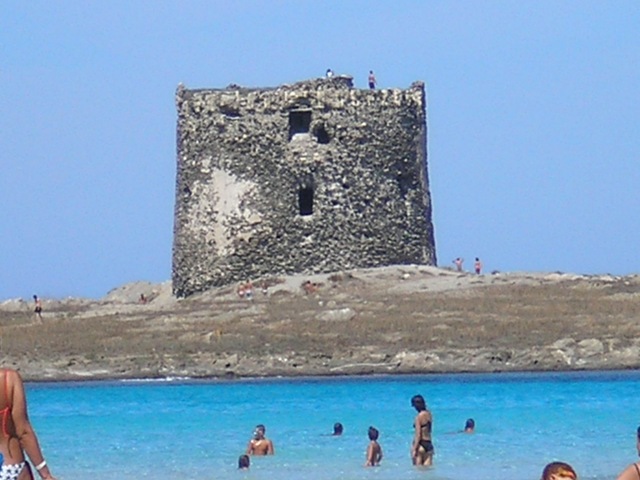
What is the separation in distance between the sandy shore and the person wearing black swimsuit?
11.8 m

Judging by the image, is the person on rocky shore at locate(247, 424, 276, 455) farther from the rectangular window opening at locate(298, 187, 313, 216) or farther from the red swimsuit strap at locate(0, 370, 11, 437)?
the rectangular window opening at locate(298, 187, 313, 216)

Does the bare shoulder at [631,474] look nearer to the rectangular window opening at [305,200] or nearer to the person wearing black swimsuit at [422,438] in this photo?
the person wearing black swimsuit at [422,438]

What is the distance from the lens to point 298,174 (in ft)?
124

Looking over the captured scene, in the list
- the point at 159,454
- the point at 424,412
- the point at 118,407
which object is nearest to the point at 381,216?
the point at 118,407

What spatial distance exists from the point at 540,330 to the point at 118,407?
24.1 ft

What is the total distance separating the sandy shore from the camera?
99.4 ft

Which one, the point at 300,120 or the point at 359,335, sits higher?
the point at 300,120

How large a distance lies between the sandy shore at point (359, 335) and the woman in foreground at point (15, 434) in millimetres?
20511

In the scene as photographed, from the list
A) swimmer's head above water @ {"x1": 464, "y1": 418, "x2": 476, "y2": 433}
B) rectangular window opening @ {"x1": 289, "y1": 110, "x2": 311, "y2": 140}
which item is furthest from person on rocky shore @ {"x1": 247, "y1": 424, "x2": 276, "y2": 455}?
rectangular window opening @ {"x1": 289, "y1": 110, "x2": 311, "y2": 140}

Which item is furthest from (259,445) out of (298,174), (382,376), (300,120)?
(300,120)

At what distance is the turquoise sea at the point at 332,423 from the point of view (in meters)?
18.7

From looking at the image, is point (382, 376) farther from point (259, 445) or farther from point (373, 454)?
point (373, 454)

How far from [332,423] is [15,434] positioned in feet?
46.7

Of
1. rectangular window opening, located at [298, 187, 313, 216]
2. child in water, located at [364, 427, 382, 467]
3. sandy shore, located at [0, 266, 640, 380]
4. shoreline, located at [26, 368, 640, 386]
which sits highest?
rectangular window opening, located at [298, 187, 313, 216]
